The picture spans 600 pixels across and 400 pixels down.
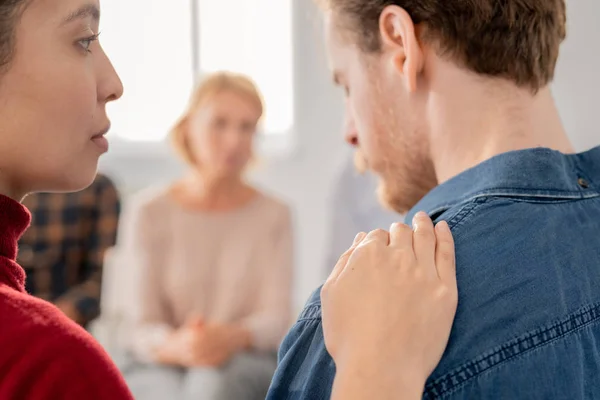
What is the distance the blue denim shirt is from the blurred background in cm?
201

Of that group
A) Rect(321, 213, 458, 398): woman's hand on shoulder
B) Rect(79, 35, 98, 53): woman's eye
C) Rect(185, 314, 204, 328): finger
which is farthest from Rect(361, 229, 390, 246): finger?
Rect(185, 314, 204, 328): finger

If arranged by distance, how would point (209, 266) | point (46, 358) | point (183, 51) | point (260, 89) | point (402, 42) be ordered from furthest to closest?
point (183, 51) → point (260, 89) → point (209, 266) → point (402, 42) → point (46, 358)

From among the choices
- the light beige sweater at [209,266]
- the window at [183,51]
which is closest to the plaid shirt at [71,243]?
the light beige sweater at [209,266]

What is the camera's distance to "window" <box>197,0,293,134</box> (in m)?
4.02

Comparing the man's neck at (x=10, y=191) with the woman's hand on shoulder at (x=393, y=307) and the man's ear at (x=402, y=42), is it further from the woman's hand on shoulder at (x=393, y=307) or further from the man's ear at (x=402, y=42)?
the man's ear at (x=402, y=42)

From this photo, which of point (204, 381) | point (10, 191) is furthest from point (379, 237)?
point (204, 381)

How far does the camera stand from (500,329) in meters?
0.71

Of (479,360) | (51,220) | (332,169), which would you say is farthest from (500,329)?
(332,169)

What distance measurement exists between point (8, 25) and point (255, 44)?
11.6ft

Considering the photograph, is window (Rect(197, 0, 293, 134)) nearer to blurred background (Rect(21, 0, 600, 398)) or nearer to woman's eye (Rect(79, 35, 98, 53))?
blurred background (Rect(21, 0, 600, 398))

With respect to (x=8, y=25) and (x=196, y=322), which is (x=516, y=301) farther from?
(x=196, y=322)

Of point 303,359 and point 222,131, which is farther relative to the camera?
point 222,131

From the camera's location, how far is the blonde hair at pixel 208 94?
106 inches

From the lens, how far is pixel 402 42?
928 millimetres
